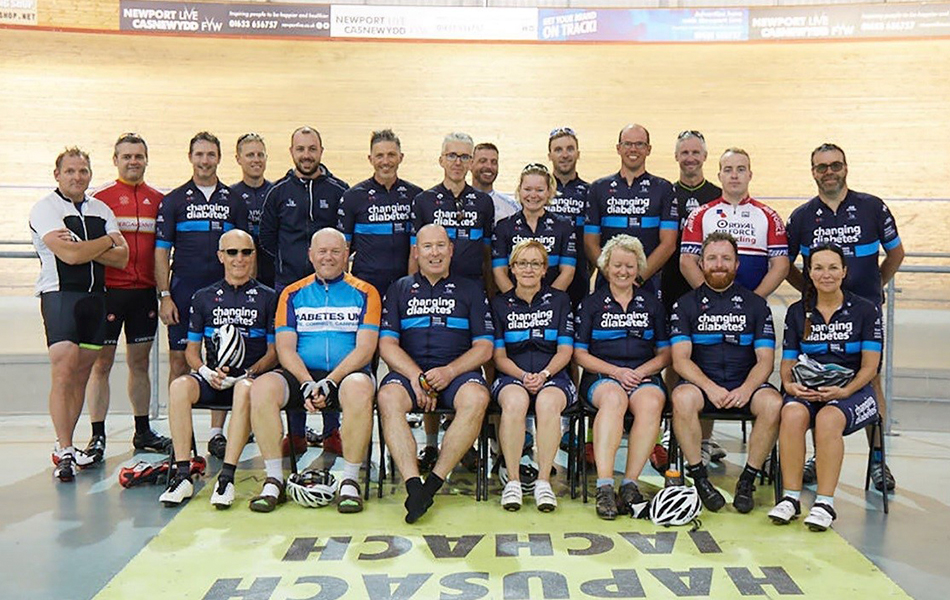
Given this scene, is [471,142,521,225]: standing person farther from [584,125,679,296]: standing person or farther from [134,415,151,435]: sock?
[134,415,151,435]: sock

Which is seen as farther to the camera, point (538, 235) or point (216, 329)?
point (538, 235)

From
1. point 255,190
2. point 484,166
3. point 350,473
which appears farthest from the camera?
point 255,190

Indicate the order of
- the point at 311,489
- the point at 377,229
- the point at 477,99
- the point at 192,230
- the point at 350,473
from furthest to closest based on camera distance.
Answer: the point at 477,99 → the point at 192,230 → the point at 377,229 → the point at 350,473 → the point at 311,489

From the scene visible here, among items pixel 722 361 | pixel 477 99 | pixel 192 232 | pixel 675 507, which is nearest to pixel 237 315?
pixel 192 232

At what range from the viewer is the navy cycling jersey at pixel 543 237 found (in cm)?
456

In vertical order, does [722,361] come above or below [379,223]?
below

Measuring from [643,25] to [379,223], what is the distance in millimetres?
9595

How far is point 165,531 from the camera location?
3.64 m

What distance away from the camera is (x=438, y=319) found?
4.24 meters

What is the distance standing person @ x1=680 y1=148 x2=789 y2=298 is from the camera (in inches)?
177

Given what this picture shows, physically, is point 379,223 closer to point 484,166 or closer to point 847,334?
point 484,166

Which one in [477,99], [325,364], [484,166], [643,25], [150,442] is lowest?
[150,442]

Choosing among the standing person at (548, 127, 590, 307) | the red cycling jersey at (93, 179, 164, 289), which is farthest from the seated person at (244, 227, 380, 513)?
the standing person at (548, 127, 590, 307)

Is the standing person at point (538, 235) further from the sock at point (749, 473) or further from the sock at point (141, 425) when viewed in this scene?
the sock at point (141, 425)
